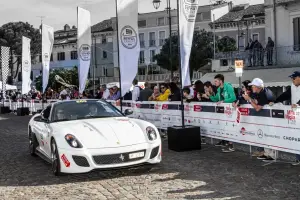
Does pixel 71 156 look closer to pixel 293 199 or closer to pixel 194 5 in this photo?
pixel 293 199

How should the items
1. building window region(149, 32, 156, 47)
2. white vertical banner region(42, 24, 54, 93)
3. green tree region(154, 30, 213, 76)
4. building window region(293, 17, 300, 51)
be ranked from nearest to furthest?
white vertical banner region(42, 24, 54, 93), building window region(293, 17, 300, 51), green tree region(154, 30, 213, 76), building window region(149, 32, 156, 47)

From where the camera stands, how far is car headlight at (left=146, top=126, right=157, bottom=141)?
8.35m

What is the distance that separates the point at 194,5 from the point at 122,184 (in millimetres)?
5575

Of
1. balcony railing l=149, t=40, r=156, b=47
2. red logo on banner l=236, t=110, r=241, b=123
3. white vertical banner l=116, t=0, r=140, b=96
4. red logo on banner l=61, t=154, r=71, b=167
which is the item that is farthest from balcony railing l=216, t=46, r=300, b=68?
balcony railing l=149, t=40, r=156, b=47

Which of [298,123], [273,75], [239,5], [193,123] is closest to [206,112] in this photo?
[193,123]

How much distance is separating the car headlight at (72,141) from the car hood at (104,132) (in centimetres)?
6

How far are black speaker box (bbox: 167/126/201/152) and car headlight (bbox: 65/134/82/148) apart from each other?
3426 millimetres

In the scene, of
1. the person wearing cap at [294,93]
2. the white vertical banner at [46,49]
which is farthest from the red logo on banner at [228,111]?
the white vertical banner at [46,49]

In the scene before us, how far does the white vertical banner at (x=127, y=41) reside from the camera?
14.6m

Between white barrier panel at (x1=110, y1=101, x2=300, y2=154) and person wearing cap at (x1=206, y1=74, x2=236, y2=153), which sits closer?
white barrier panel at (x1=110, y1=101, x2=300, y2=154)

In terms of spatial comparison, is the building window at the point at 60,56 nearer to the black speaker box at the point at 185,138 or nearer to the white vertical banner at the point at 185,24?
the white vertical banner at the point at 185,24

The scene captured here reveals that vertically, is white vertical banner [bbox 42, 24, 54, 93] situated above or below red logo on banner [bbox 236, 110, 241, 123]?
above

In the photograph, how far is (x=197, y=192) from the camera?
6754 millimetres

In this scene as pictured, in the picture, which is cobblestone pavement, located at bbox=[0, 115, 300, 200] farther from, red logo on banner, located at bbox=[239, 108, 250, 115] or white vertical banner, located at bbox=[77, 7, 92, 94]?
white vertical banner, located at bbox=[77, 7, 92, 94]
